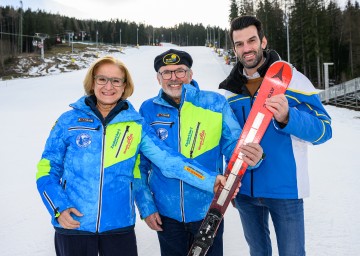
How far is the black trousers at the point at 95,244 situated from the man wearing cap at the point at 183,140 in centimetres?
24

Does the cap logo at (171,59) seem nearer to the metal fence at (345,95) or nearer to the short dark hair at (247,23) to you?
the short dark hair at (247,23)

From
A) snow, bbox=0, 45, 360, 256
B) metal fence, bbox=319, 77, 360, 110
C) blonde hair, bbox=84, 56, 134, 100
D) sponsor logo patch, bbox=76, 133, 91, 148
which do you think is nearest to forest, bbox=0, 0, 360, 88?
metal fence, bbox=319, 77, 360, 110

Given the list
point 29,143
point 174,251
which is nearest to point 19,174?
point 29,143

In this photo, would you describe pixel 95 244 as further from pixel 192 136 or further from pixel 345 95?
pixel 345 95

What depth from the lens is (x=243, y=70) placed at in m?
2.23

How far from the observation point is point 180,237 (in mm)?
2186

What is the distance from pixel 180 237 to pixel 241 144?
2.51 feet

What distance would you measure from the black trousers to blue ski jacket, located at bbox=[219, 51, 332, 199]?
2.82 ft

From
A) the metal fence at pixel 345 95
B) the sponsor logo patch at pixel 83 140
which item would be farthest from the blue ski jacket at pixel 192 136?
the metal fence at pixel 345 95

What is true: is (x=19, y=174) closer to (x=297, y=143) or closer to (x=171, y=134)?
(x=171, y=134)

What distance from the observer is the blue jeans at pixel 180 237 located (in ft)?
7.09

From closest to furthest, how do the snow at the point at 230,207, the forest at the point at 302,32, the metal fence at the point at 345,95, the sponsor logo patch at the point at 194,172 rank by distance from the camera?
the sponsor logo patch at the point at 194,172 → the snow at the point at 230,207 → the metal fence at the point at 345,95 → the forest at the point at 302,32

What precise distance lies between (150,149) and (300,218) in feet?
3.49

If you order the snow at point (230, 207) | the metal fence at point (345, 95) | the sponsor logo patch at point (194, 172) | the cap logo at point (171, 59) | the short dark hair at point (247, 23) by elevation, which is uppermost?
the metal fence at point (345, 95)
